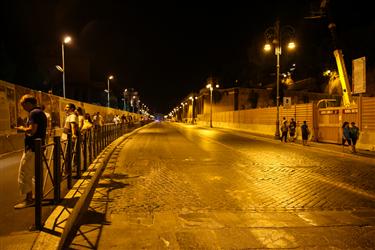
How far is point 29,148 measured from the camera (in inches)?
269

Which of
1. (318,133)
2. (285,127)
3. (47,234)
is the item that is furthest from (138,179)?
(318,133)

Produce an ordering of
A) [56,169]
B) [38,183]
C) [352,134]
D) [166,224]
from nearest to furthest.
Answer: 1. [38,183]
2. [166,224]
3. [56,169]
4. [352,134]

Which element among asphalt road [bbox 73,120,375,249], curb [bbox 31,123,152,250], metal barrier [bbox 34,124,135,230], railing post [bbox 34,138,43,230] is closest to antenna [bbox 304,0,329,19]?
asphalt road [bbox 73,120,375,249]

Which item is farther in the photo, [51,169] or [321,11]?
[321,11]

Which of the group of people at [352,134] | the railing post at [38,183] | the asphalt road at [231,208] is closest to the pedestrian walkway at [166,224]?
the asphalt road at [231,208]

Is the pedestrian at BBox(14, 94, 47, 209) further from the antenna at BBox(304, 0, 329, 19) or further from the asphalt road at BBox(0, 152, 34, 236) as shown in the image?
the antenna at BBox(304, 0, 329, 19)

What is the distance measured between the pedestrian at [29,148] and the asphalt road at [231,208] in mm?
1139

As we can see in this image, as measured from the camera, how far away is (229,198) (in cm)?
845

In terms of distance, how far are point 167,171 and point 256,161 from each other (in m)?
4.27

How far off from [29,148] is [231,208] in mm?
3770

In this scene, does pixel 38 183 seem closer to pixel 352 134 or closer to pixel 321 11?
pixel 352 134

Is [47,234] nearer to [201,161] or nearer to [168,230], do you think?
[168,230]

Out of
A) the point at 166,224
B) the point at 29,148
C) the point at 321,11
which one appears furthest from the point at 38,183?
the point at 321,11

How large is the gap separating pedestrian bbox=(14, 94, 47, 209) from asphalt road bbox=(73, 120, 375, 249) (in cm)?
114
